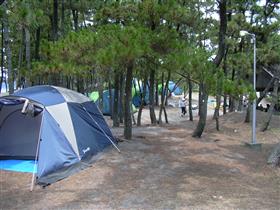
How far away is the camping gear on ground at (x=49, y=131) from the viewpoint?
891 centimetres

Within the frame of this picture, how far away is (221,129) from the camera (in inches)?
758

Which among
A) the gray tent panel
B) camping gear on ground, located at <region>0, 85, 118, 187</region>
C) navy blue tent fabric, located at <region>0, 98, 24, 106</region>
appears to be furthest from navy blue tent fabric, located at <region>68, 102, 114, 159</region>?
navy blue tent fabric, located at <region>0, 98, 24, 106</region>

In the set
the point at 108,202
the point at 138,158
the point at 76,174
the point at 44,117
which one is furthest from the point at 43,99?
the point at 108,202

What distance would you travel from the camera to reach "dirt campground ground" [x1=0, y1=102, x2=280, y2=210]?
6930 millimetres

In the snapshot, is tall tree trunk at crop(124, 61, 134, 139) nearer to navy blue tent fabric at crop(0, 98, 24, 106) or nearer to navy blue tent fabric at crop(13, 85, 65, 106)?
navy blue tent fabric at crop(13, 85, 65, 106)

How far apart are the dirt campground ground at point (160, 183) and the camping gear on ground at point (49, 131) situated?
42cm

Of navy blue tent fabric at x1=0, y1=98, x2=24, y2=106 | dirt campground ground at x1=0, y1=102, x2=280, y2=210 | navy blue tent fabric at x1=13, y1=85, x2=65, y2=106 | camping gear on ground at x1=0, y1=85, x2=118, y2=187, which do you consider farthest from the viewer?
navy blue tent fabric at x1=0, y1=98, x2=24, y2=106

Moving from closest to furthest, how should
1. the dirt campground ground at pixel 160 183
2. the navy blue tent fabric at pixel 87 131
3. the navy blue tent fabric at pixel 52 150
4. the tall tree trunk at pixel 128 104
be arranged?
the dirt campground ground at pixel 160 183 → the navy blue tent fabric at pixel 52 150 → the navy blue tent fabric at pixel 87 131 → the tall tree trunk at pixel 128 104

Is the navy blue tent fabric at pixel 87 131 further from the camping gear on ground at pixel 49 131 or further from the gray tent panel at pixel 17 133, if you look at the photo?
the gray tent panel at pixel 17 133

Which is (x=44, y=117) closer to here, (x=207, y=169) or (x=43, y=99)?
(x=43, y=99)

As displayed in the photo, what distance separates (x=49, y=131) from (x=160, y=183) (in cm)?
281

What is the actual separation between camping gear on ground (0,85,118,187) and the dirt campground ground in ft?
1.38

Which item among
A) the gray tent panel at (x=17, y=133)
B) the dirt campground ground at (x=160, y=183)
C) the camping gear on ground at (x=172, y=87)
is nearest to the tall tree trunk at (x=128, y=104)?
the dirt campground ground at (x=160, y=183)

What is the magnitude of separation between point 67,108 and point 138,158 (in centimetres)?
220
